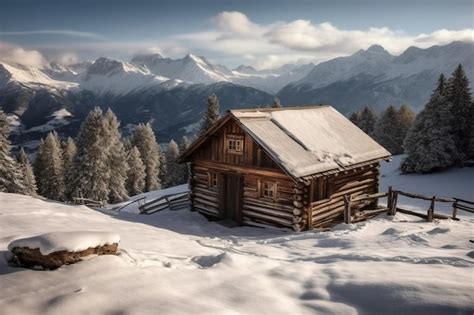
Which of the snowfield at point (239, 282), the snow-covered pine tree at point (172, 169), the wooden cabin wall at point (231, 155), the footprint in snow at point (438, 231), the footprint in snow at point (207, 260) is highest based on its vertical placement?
the wooden cabin wall at point (231, 155)

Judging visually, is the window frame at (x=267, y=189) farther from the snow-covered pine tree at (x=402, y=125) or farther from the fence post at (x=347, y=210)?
the snow-covered pine tree at (x=402, y=125)

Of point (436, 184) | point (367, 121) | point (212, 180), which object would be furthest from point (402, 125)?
point (212, 180)

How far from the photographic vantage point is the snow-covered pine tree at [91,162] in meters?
41.4

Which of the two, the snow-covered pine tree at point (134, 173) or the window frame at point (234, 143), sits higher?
the window frame at point (234, 143)

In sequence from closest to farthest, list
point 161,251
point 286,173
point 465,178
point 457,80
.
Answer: point 161,251 < point 286,173 < point 465,178 < point 457,80

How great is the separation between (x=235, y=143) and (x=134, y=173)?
3914 centimetres

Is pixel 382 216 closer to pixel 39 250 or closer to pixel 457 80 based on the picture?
pixel 39 250

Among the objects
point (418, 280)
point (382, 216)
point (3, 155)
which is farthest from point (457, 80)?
point (3, 155)

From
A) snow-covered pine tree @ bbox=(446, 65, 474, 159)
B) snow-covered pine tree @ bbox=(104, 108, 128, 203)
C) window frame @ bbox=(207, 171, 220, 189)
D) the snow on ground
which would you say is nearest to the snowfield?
window frame @ bbox=(207, 171, 220, 189)

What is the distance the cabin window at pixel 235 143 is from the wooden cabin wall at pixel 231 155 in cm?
17

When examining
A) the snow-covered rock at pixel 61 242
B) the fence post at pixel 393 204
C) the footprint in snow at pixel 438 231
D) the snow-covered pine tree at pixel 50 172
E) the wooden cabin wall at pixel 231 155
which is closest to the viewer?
the snow-covered rock at pixel 61 242

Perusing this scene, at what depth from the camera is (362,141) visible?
23.5 meters

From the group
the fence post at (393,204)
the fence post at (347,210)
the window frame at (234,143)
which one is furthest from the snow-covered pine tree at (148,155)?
the fence post at (347,210)

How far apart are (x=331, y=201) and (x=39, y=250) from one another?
15325 mm
